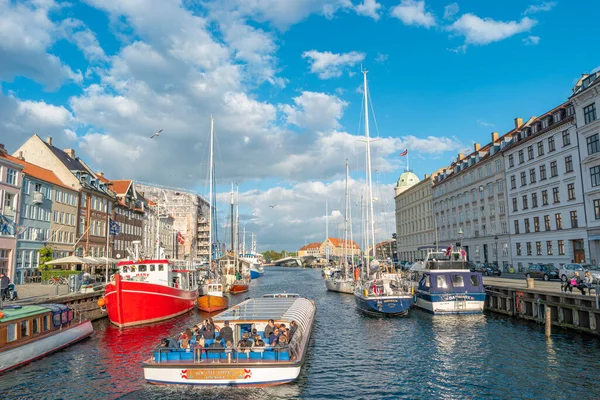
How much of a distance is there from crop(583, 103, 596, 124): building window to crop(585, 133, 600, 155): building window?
6.25ft

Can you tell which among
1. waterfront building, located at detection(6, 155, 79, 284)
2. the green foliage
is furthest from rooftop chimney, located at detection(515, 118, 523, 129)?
the green foliage

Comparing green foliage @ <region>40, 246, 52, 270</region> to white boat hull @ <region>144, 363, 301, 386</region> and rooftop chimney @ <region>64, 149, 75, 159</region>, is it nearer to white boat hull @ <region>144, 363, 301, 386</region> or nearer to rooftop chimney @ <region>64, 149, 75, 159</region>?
rooftop chimney @ <region>64, 149, 75, 159</region>

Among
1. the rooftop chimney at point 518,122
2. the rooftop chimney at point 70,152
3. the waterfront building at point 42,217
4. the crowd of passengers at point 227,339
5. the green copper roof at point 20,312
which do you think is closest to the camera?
the crowd of passengers at point 227,339

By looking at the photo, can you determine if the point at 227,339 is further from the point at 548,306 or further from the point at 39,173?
the point at 39,173

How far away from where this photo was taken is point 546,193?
59.0 metres

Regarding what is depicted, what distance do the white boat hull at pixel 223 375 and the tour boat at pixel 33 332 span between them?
22.5 ft

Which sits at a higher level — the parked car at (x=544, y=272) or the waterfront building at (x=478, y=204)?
the waterfront building at (x=478, y=204)

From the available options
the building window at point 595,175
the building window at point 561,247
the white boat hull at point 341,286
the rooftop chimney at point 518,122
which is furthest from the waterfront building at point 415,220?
the building window at point 595,175

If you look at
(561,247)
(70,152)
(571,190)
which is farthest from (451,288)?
(70,152)

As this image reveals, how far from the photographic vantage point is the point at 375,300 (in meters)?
36.5

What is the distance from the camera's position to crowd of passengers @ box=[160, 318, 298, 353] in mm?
17078

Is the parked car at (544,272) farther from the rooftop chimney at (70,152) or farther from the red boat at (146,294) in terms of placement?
the rooftop chimney at (70,152)

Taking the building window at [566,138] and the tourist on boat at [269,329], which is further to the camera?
the building window at [566,138]

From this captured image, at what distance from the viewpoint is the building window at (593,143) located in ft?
156
